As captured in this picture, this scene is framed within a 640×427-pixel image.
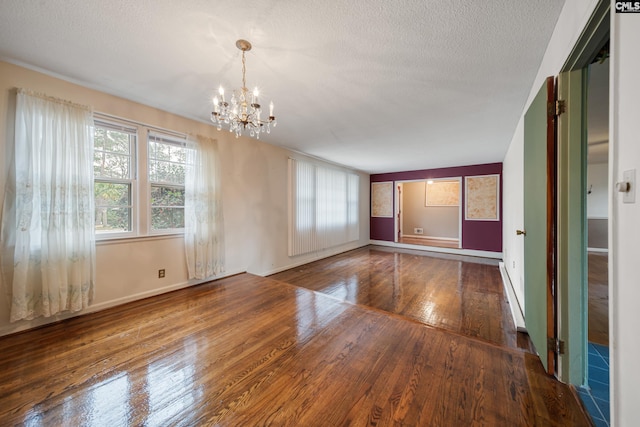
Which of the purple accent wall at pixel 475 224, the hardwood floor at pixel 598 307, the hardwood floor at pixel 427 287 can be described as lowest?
the hardwood floor at pixel 427 287

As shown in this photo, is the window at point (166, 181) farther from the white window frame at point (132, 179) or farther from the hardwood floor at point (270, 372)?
the hardwood floor at point (270, 372)

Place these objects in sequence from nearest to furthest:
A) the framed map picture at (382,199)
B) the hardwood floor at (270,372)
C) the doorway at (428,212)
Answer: the hardwood floor at (270,372) → the framed map picture at (382,199) → the doorway at (428,212)

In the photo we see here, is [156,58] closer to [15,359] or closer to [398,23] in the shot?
[398,23]

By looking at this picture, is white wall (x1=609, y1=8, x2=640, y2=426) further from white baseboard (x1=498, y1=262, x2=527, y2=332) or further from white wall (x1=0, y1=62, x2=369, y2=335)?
white wall (x1=0, y1=62, x2=369, y2=335)

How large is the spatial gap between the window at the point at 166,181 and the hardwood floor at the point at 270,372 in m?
1.14

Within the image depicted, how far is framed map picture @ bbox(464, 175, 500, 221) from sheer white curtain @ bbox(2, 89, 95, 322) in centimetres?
740

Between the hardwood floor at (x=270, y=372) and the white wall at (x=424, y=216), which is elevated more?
the white wall at (x=424, y=216)

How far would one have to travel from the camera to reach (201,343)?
6.44 feet

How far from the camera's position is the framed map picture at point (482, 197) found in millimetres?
5875

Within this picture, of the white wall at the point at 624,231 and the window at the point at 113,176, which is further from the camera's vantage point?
the window at the point at 113,176

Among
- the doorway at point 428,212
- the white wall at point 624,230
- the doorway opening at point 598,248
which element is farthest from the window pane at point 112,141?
the doorway at point 428,212

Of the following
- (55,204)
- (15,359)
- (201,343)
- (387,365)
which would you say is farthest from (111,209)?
(387,365)

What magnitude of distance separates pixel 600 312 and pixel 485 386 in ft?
7.09

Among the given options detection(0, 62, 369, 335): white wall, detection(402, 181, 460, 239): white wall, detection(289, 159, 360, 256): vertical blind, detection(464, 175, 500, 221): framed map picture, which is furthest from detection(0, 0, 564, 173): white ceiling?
detection(402, 181, 460, 239): white wall
